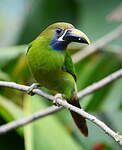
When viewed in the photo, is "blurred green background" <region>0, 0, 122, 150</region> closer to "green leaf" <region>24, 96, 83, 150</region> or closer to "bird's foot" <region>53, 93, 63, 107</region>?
"green leaf" <region>24, 96, 83, 150</region>

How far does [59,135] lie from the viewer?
3.41m

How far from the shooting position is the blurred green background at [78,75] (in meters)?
3.41

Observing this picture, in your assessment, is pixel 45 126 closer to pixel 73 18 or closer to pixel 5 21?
pixel 73 18

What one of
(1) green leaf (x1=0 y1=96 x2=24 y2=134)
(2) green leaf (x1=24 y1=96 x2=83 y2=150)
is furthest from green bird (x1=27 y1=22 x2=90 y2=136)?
(1) green leaf (x1=0 y1=96 x2=24 y2=134)

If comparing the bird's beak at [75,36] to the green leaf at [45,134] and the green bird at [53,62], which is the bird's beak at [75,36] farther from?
the green leaf at [45,134]

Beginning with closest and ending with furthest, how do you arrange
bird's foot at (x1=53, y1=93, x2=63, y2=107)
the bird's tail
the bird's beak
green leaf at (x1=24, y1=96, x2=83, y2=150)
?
the bird's beak → bird's foot at (x1=53, y1=93, x2=63, y2=107) → the bird's tail → green leaf at (x1=24, y1=96, x2=83, y2=150)

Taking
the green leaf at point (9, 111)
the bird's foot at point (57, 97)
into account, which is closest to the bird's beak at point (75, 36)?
the bird's foot at point (57, 97)

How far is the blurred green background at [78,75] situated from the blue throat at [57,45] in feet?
2.00

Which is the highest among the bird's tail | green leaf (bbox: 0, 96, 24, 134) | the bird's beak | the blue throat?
green leaf (bbox: 0, 96, 24, 134)

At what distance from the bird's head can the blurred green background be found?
0.63 meters

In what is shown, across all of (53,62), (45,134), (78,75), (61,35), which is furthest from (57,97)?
(78,75)

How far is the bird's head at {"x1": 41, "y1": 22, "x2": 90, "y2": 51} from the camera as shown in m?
2.58

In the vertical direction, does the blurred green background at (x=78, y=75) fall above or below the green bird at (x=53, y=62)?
above

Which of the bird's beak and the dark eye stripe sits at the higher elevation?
the dark eye stripe
